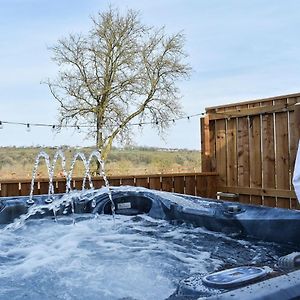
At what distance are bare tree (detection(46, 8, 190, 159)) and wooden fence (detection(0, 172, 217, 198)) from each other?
4015 mm

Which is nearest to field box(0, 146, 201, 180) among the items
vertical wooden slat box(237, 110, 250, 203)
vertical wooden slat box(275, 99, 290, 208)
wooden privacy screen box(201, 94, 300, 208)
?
wooden privacy screen box(201, 94, 300, 208)

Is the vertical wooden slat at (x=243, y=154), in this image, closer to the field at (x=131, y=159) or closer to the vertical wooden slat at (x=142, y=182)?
the vertical wooden slat at (x=142, y=182)

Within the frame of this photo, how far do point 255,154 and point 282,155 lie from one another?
381 millimetres

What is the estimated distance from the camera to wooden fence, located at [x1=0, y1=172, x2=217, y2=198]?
3971mm

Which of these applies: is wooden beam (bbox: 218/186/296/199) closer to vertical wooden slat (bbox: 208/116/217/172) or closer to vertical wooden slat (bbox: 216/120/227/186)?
vertical wooden slat (bbox: 216/120/227/186)

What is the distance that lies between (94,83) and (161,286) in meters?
7.18

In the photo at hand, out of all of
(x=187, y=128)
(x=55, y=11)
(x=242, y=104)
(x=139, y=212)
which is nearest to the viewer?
(x=139, y=212)

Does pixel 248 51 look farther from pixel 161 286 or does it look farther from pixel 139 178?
pixel 161 286

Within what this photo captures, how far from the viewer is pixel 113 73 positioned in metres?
8.75

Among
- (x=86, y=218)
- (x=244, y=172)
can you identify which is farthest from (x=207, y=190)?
(x=86, y=218)

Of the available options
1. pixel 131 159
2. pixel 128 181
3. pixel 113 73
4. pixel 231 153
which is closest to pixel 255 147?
pixel 231 153

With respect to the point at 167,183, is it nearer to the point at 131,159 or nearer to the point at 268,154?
the point at 268,154

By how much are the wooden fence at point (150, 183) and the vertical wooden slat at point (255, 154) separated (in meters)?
0.58

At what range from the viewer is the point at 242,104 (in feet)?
15.4
